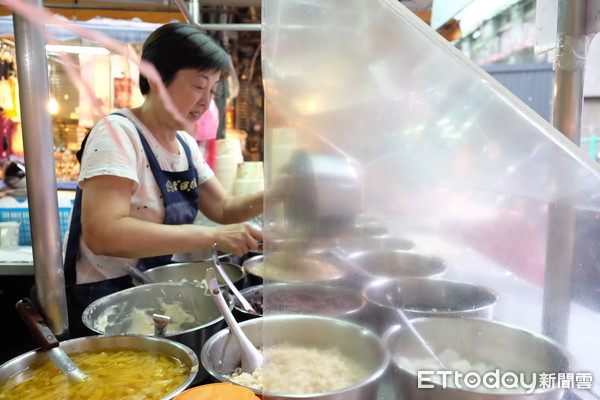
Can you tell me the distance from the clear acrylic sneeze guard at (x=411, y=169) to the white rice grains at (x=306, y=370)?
4.0 inches

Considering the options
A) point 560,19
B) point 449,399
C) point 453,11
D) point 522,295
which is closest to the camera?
point 449,399

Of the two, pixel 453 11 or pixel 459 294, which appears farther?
pixel 453 11

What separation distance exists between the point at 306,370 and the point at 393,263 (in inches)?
10.8

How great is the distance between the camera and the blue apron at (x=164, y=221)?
168 cm

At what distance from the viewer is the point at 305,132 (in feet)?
2.57

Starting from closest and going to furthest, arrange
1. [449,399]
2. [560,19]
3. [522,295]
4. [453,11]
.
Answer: [449,399], [522,295], [560,19], [453,11]

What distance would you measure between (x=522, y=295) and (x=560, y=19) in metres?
0.77

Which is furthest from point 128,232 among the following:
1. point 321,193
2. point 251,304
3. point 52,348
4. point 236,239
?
point 321,193

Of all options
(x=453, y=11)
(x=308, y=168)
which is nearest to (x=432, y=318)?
(x=308, y=168)

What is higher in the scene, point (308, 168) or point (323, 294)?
point (308, 168)

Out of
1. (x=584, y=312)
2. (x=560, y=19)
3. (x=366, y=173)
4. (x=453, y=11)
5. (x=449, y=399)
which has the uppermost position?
(x=453, y=11)

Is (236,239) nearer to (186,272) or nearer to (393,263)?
(186,272)

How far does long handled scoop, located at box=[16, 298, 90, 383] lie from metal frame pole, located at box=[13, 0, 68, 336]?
55 millimetres

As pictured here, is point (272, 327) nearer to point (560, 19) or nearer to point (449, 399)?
point (449, 399)
